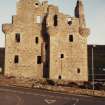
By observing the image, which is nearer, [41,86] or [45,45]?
[41,86]

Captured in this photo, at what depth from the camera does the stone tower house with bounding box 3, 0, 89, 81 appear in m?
74.5

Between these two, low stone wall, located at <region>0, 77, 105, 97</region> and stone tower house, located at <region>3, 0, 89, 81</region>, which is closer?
low stone wall, located at <region>0, 77, 105, 97</region>

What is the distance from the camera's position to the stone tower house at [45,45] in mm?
74500

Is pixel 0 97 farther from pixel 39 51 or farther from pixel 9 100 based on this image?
pixel 39 51

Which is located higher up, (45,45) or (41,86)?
(45,45)

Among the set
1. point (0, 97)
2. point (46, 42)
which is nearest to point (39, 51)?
point (46, 42)

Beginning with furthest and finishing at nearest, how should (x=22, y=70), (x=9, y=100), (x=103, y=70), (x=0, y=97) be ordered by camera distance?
(x=103, y=70), (x=22, y=70), (x=0, y=97), (x=9, y=100)

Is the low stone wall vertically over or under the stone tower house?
under

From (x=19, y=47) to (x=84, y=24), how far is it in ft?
52.6

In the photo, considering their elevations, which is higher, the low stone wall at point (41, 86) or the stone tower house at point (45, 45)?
the stone tower house at point (45, 45)

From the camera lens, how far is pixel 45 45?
7644cm

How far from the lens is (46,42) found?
252 feet

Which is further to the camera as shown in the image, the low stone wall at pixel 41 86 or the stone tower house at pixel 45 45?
the stone tower house at pixel 45 45

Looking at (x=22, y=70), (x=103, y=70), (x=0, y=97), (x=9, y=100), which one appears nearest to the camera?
(x=9, y=100)
